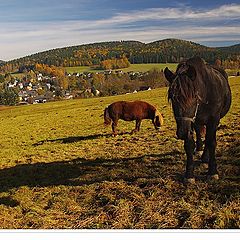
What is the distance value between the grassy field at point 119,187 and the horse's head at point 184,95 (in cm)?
72

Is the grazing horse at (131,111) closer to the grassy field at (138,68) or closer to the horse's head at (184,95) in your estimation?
the grassy field at (138,68)

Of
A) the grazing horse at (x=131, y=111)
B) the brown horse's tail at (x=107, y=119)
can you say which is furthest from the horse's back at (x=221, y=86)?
the brown horse's tail at (x=107, y=119)

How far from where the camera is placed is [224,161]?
434cm

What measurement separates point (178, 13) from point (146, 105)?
14.8ft

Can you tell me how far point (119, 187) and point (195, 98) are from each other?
137cm

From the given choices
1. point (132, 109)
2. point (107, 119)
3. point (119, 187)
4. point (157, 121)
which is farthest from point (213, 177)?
point (107, 119)

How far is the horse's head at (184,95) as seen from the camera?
3.12 metres

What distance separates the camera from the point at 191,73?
312 cm

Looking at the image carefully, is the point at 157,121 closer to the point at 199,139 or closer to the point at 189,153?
the point at 199,139

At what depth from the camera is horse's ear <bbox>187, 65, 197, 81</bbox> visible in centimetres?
311

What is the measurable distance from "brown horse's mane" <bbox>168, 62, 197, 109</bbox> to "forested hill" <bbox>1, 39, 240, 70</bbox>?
78 centimetres

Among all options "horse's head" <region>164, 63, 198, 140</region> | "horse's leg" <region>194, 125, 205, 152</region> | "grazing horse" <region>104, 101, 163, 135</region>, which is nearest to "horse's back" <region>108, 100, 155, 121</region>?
"grazing horse" <region>104, 101, 163, 135</region>

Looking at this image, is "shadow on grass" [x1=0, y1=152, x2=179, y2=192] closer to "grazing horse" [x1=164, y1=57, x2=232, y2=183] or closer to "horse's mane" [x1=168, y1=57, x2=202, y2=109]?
"grazing horse" [x1=164, y1=57, x2=232, y2=183]
